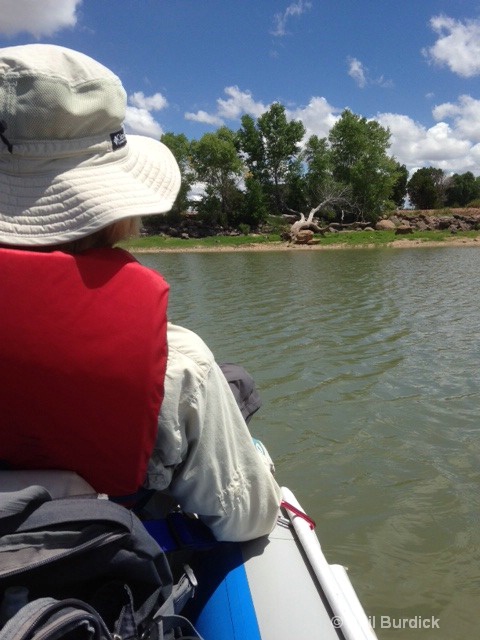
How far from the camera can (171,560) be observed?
1648mm

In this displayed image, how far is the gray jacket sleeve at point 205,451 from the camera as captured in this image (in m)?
1.35

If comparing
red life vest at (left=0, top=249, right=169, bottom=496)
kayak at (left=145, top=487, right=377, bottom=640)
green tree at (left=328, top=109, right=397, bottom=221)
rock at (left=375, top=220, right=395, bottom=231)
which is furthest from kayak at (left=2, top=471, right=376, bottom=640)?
Answer: green tree at (left=328, top=109, right=397, bottom=221)

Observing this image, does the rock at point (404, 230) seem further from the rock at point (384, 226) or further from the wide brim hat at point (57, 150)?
the wide brim hat at point (57, 150)

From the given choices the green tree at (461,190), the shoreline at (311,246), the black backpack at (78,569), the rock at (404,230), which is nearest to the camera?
the black backpack at (78,569)

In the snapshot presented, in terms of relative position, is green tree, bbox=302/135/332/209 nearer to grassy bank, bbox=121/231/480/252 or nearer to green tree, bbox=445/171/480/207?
grassy bank, bbox=121/231/480/252

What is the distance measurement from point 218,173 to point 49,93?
46.3m

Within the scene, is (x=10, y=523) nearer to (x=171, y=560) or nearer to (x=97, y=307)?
(x=97, y=307)

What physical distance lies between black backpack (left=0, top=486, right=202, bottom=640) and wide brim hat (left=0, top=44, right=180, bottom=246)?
0.58 meters

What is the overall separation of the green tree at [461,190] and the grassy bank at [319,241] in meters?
24.3

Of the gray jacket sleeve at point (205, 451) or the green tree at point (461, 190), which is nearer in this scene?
the gray jacket sleeve at point (205, 451)

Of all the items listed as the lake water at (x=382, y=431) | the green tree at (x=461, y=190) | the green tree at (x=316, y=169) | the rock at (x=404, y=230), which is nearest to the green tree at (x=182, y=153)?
the green tree at (x=316, y=169)

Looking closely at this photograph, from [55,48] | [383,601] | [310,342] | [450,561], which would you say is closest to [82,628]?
[55,48]

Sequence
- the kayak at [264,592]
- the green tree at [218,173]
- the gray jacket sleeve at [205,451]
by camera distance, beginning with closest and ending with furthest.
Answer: the gray jacket sleeve at [205,451]
the kayak at [264,592]
the green tree at [218,173]

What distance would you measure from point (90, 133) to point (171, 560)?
3.92ft
